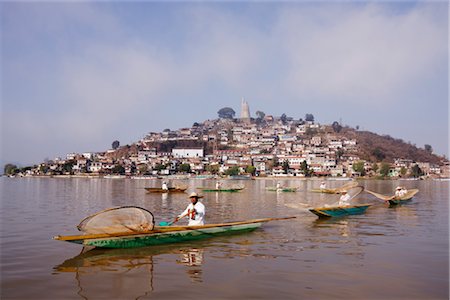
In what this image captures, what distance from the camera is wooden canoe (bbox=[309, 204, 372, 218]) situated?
1789 cm

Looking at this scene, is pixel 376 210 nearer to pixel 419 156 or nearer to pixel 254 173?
pixel 254 173

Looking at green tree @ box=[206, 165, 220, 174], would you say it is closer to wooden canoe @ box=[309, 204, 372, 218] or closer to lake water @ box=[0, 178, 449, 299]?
wooden canoe @ box=[309, 204, 372, 218]

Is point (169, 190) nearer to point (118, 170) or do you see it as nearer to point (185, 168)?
point (185, 168)

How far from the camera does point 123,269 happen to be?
31.0ft

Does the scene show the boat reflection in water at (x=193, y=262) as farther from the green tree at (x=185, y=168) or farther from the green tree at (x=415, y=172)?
the green tree at (x=415, y=172)

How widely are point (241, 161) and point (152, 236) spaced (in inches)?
5173

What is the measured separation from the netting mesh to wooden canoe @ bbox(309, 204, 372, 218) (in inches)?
340

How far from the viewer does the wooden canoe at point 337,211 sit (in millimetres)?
17891

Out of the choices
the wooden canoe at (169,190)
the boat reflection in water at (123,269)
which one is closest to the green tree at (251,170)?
the wooden canoe at (169,190)

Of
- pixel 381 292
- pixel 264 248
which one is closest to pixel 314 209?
pixel 264 248

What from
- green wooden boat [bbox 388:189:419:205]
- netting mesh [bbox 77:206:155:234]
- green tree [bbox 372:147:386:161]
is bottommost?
green wooden boat [bbox 388:189:419:205]

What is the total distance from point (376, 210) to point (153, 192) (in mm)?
21613

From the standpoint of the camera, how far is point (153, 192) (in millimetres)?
38281

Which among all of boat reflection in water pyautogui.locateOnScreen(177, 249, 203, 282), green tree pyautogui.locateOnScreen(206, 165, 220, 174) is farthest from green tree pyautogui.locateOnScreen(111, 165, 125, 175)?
boat reflection in water pyautogui.locateOnScreen(177, 249, 203, 282)
